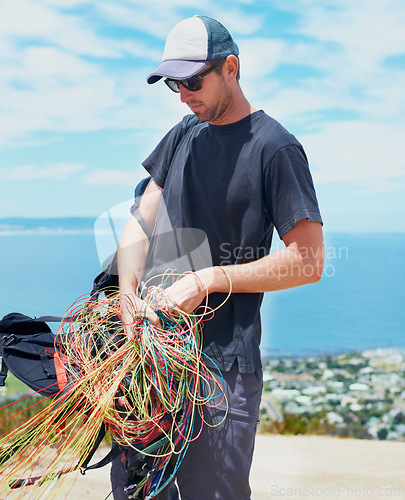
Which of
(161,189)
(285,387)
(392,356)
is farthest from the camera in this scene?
(392,356)

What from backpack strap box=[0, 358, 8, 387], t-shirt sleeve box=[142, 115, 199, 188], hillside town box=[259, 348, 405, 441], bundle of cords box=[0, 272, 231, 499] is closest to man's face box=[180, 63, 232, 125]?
t-shirt sleeve box=[142, 115, 199, 188]

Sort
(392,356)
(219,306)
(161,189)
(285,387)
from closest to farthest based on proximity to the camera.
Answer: (219,306)
(161,189)
(285,387)
(392,356)

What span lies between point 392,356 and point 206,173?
9.72m

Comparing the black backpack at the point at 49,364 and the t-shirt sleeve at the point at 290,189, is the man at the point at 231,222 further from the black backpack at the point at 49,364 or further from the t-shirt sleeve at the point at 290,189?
the black backpack at the point at 49,364

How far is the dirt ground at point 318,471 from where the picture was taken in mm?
4383

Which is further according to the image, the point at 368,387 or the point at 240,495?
the point at 368,387

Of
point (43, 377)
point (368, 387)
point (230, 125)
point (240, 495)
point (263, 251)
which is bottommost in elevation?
point (368, 387)

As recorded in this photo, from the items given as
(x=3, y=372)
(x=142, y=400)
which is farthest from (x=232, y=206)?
(x=3, y=372)

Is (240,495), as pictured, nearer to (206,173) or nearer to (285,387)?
(206,173)

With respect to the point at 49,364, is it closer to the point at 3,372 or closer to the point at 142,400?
the point at 3,372

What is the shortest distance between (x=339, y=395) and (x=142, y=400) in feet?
22.7

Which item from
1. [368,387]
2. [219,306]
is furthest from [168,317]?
[368,387]

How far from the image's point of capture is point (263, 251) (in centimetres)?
197

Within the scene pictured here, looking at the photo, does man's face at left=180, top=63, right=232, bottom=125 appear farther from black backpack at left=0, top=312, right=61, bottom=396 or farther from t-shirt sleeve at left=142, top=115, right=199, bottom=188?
black backpack at left=0, top=312, right=61, bottom=396
